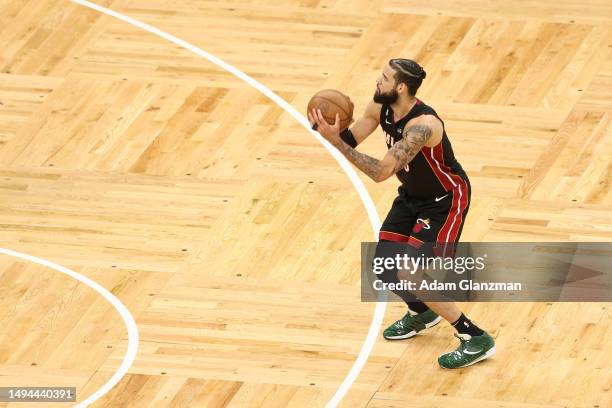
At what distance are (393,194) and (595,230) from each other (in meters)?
1.60

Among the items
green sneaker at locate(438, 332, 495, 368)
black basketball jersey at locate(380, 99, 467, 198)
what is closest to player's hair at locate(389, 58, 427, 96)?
black basketball jersey at locate(380, 99, 467, 198)

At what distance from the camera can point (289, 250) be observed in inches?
479

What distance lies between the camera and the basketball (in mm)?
10375

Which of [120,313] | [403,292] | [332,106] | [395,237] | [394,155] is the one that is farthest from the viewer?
[120,313]

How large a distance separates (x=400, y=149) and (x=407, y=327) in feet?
5.05

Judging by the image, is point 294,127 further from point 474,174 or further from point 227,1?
point 227,1

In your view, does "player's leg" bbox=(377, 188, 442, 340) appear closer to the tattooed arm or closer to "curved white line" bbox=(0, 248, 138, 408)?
the tattooed arm

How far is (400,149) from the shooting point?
10.1 meters

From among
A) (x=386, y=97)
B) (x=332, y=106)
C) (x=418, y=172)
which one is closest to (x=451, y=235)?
(x=418, y=172)

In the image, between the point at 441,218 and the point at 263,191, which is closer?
the point at 441,218

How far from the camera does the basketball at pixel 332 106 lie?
34.0 ft

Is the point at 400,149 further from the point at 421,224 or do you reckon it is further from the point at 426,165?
the point at 421,224

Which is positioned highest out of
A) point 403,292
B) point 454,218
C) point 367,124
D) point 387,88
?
point 387,88

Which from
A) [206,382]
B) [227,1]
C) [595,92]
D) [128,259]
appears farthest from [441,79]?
[206,382]
